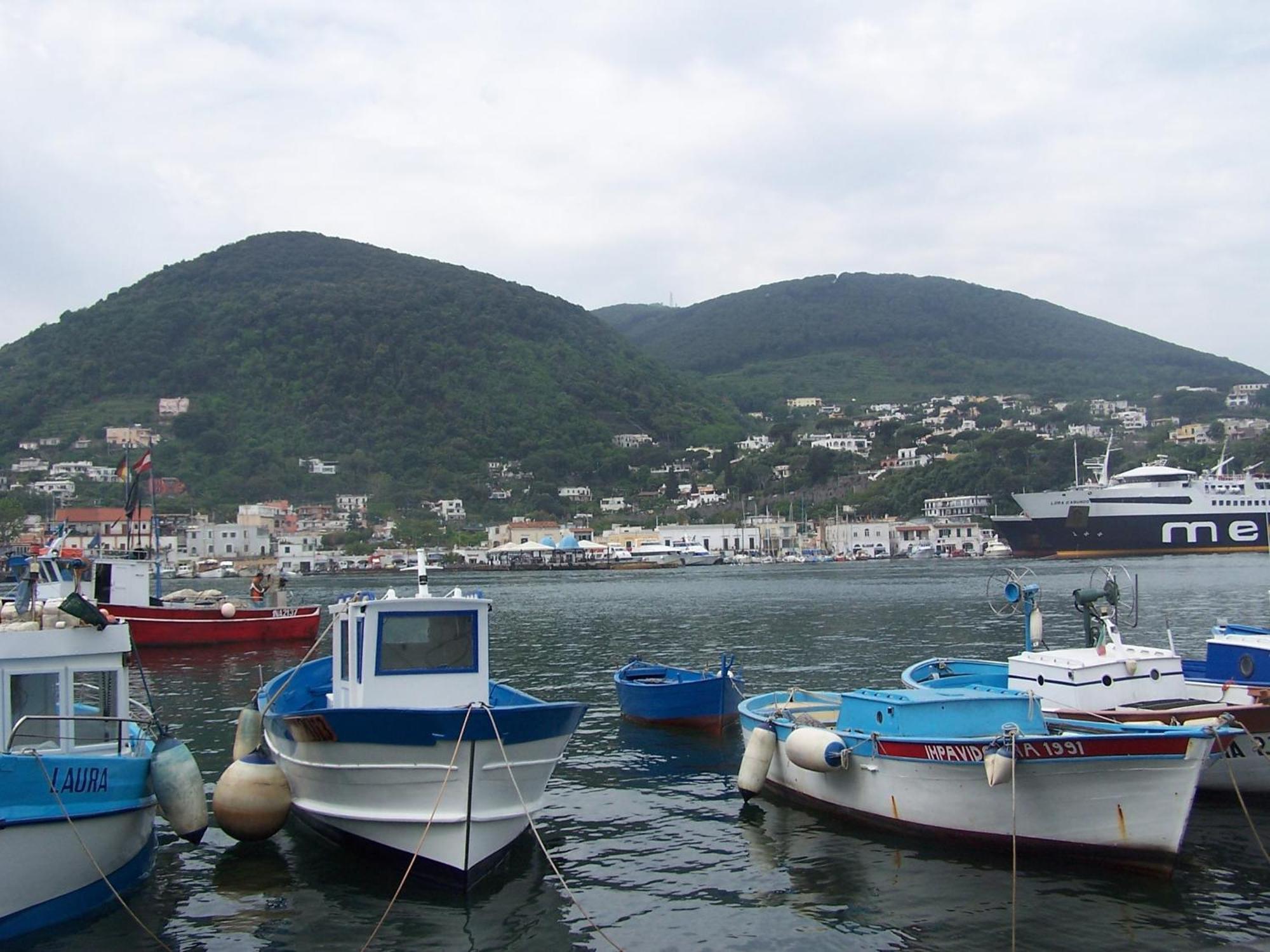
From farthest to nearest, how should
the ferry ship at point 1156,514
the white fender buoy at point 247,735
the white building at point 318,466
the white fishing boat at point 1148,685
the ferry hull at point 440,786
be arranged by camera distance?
the white building at point 318,466, the ferry ship at point 1156,514, the white fender buoy at point 247,735, the white fishing boat at point 1148,685, the ferry hull at point 440,786

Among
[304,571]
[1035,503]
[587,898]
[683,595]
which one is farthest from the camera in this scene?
[304,571]

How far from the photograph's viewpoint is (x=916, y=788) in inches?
547

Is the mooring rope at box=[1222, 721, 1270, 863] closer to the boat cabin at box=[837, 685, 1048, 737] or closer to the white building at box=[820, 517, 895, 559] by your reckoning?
the boat cabin at box=[837, 685, 1048, 737]

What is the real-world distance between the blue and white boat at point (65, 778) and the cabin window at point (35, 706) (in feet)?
0.03

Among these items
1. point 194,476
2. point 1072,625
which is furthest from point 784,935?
point 194,476

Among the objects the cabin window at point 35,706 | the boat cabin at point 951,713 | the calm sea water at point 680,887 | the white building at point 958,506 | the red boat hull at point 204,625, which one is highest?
the white building at point 958,506

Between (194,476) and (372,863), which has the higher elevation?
(194,476)

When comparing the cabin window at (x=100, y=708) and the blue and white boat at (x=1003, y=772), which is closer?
the blue and white boat at (x=1003, y=772)

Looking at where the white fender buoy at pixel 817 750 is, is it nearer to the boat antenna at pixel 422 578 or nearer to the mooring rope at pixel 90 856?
the boat antenna at pixel 422 578

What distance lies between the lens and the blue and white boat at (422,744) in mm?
12219

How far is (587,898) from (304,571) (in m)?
149

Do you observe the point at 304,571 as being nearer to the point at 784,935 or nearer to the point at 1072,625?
the point at 1072,625

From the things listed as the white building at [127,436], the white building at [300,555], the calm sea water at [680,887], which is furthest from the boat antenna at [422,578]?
the white building at [127,436]

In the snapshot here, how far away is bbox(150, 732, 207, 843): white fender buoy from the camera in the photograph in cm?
1269
